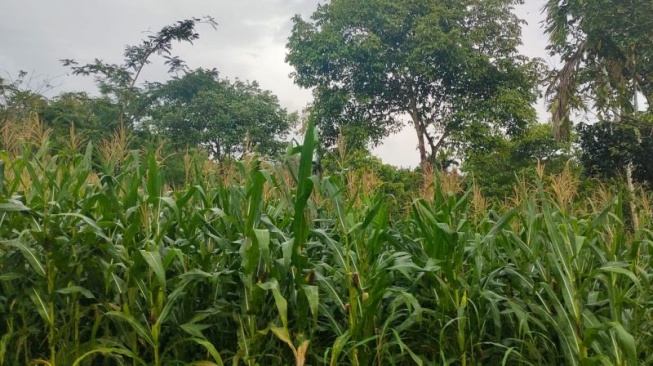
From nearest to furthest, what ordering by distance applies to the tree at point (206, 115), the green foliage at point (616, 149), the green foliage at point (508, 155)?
the green foliage at point (616, 149)
the green foliage at point (508, 155)
the tree at point (206, 115)

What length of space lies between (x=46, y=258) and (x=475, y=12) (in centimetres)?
1637

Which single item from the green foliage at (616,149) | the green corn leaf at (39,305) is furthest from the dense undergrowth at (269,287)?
the green foliage at (616,149)

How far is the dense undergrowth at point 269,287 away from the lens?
2096 mm

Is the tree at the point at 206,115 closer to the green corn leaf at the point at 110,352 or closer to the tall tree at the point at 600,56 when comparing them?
the tall tree at the point at 600,56

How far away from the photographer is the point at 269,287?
200cm

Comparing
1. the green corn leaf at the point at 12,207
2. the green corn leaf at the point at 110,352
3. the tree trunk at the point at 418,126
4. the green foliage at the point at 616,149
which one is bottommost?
the green corn leaf at the point at 110,352

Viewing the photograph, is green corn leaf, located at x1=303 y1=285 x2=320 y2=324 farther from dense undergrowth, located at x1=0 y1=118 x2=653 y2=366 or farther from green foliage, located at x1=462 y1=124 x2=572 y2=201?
green foliage, located at x1=462 y1=124 x2=572 y2=201

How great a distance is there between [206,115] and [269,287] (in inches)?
670

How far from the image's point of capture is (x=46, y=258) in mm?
2152

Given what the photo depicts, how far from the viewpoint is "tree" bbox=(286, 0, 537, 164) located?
1577 cm

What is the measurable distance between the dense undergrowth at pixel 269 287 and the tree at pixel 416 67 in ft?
44.8

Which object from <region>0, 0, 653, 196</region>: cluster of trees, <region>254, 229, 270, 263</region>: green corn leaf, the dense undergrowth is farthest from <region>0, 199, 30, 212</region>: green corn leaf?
<region>0, 0, 653, 196</region>: cluster of trees

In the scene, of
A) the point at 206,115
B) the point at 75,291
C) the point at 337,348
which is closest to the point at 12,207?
the point at 75,291

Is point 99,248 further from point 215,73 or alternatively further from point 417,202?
point 215,73
